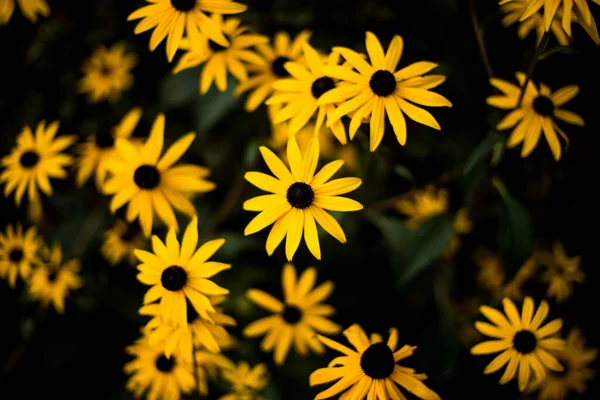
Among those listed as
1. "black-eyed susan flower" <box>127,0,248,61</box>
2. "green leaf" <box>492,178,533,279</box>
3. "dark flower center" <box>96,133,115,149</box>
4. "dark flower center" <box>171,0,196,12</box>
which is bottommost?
"green leaf" <box>492,178,533,279</box>

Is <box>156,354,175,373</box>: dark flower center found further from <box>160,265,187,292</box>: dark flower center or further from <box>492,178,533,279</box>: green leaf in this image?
<box>492,178,533,279</box>: green leaf

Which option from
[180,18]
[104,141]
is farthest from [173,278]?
[104,141]

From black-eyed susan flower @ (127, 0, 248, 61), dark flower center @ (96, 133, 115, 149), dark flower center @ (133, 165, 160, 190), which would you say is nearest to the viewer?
black-eyed susan flower @ (127, 0, 248, 61)

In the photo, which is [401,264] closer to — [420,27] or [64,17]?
[420,27]

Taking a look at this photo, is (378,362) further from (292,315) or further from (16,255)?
(16,255)

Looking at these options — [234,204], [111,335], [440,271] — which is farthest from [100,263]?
[440,271]

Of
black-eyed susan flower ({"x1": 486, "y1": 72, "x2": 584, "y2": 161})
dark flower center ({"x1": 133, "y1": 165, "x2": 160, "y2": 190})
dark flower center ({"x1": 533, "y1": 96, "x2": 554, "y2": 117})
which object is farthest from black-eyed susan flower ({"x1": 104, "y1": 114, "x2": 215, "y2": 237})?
dark flower center ({"x1": 533, "y1": 96, "x2": 554, "y2": 117})
